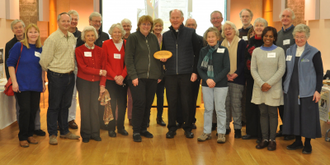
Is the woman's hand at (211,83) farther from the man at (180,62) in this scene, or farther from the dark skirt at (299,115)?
the dark skirt at (299,115)

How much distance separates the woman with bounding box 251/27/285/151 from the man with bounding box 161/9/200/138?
0.81 metres

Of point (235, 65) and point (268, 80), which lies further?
point (235, 65)

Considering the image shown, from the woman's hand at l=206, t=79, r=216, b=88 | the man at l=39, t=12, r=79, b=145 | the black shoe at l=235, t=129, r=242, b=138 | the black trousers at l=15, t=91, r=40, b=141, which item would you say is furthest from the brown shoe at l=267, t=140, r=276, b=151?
the black trousers at l=15, t=91, r=40, b=141

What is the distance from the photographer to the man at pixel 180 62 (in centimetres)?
384

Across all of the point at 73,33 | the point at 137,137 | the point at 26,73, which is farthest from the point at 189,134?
the point at 73,33

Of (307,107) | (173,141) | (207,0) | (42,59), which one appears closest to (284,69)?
(307,107)

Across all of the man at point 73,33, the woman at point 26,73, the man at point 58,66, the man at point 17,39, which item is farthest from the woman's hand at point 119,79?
the man at point 17,39

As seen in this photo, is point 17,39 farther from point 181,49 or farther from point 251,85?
point 251,85

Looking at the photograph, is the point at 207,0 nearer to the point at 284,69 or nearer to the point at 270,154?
the point at 284,69

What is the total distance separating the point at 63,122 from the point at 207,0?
552 cm

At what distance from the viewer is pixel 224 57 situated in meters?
3.68

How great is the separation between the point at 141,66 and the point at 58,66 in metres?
1.00

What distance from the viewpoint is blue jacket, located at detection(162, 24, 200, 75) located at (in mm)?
3838

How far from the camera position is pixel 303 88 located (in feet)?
10.9
